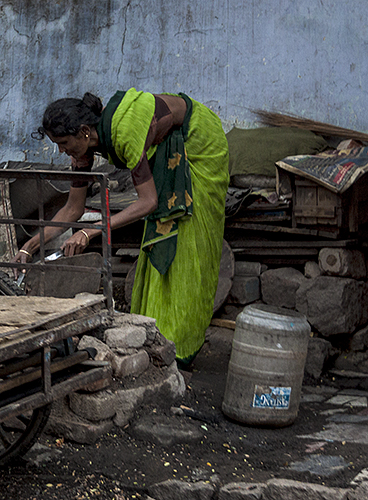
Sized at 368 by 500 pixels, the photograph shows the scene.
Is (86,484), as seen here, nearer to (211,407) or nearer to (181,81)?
(211,407)

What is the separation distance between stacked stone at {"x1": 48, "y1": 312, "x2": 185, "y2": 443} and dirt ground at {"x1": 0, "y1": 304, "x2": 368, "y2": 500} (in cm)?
6

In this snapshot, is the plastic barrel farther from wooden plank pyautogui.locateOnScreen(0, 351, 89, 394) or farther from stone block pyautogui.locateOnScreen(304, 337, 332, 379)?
stone block pyautogui.locateOnScreen(304, 337, 332, 379)

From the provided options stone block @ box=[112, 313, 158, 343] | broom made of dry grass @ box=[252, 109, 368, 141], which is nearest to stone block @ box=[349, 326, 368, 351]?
broom made of dry grass @ box=[252, 109, 368, 141]

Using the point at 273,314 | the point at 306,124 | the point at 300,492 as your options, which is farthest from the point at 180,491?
the point at 306,124

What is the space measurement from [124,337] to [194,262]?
0.88 metres

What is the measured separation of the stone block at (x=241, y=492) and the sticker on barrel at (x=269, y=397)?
86cm

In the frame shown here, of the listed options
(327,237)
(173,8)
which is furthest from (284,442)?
(173,8)

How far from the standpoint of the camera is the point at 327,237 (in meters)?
5.26

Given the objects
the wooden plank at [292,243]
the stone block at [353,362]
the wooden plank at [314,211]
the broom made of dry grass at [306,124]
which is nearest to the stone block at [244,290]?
the wooden plank at [292,243]

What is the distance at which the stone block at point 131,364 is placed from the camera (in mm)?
3188

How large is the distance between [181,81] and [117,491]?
4769 mm

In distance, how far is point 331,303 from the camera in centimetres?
517

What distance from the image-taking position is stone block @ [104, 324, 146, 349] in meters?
3.23

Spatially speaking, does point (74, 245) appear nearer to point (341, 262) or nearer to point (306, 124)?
point (341, 262)
